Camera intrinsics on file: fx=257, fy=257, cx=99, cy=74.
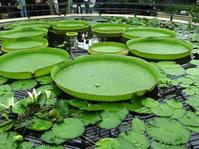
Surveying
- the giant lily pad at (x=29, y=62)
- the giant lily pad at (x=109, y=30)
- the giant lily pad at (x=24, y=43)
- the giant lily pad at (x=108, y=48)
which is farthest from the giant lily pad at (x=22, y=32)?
the giant lily pad at (x=108, y=48)

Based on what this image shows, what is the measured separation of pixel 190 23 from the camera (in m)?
7.70

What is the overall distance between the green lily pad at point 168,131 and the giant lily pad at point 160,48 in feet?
6.79

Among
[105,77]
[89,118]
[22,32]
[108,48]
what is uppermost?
[22,32]

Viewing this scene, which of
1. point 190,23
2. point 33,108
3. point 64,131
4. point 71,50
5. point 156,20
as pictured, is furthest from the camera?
point 156,20

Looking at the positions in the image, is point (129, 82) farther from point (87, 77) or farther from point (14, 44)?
point (14, 44)

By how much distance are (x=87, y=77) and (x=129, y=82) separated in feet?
2.28

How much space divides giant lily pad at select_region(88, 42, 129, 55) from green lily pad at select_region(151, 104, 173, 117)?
1980mm

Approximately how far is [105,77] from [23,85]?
4.37 feet

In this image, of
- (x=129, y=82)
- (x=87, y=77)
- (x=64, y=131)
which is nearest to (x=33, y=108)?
(x=64, y=131)

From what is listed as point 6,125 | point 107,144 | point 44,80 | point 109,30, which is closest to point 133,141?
point 107,144

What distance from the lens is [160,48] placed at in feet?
18.5

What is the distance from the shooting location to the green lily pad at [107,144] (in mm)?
2717

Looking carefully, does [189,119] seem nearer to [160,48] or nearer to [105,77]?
[105,77]

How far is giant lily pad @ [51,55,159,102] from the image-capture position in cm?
363
